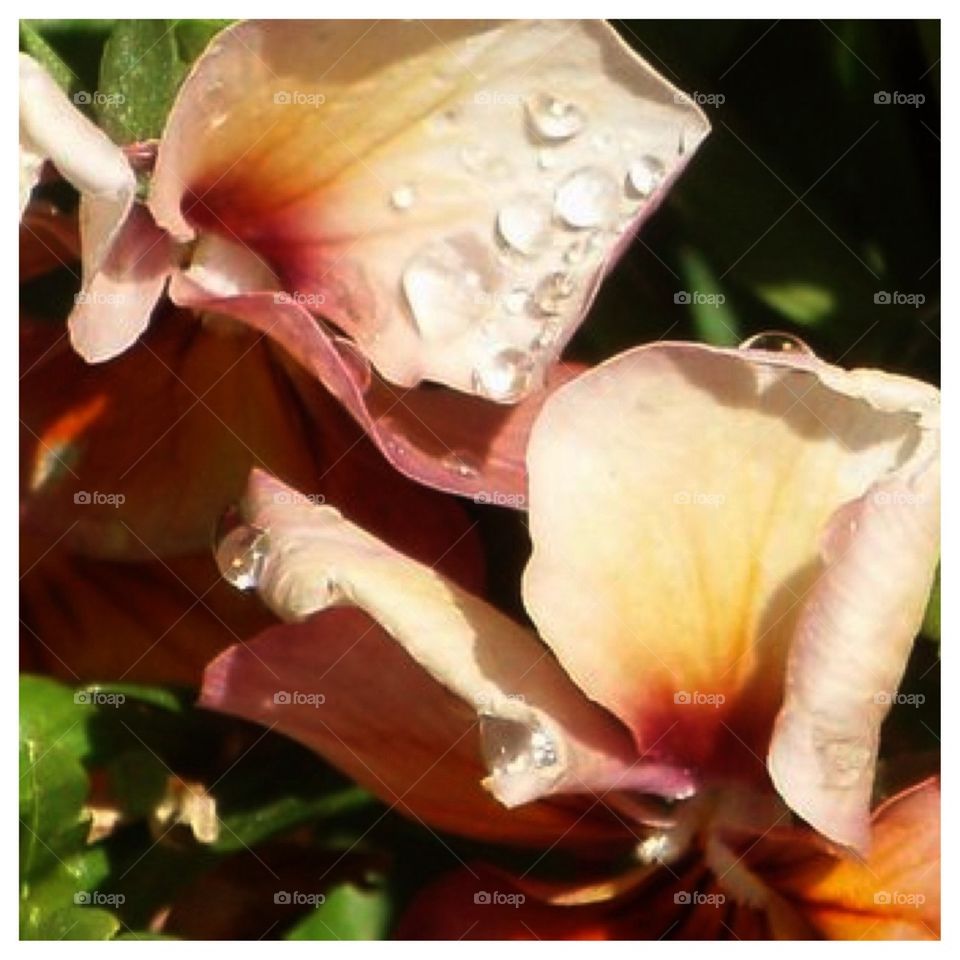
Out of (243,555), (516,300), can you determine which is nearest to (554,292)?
(516,300)

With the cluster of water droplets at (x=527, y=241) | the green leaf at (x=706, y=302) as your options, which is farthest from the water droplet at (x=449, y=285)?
the green leaf at (x=706, y=302)

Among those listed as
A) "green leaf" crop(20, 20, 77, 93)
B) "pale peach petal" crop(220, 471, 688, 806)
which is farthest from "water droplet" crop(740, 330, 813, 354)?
"green leaf" crop(20, 20, 77, 93)

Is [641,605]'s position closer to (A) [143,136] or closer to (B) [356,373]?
(B) [356,373]

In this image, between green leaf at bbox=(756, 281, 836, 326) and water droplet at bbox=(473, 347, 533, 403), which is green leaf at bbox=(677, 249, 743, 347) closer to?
green leaf at bbox=(756, 281, 836, 326)

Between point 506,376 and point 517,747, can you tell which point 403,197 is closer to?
point 506,376

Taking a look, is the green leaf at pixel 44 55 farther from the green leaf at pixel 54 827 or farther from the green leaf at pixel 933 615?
the green leaf at pixel 933 615
